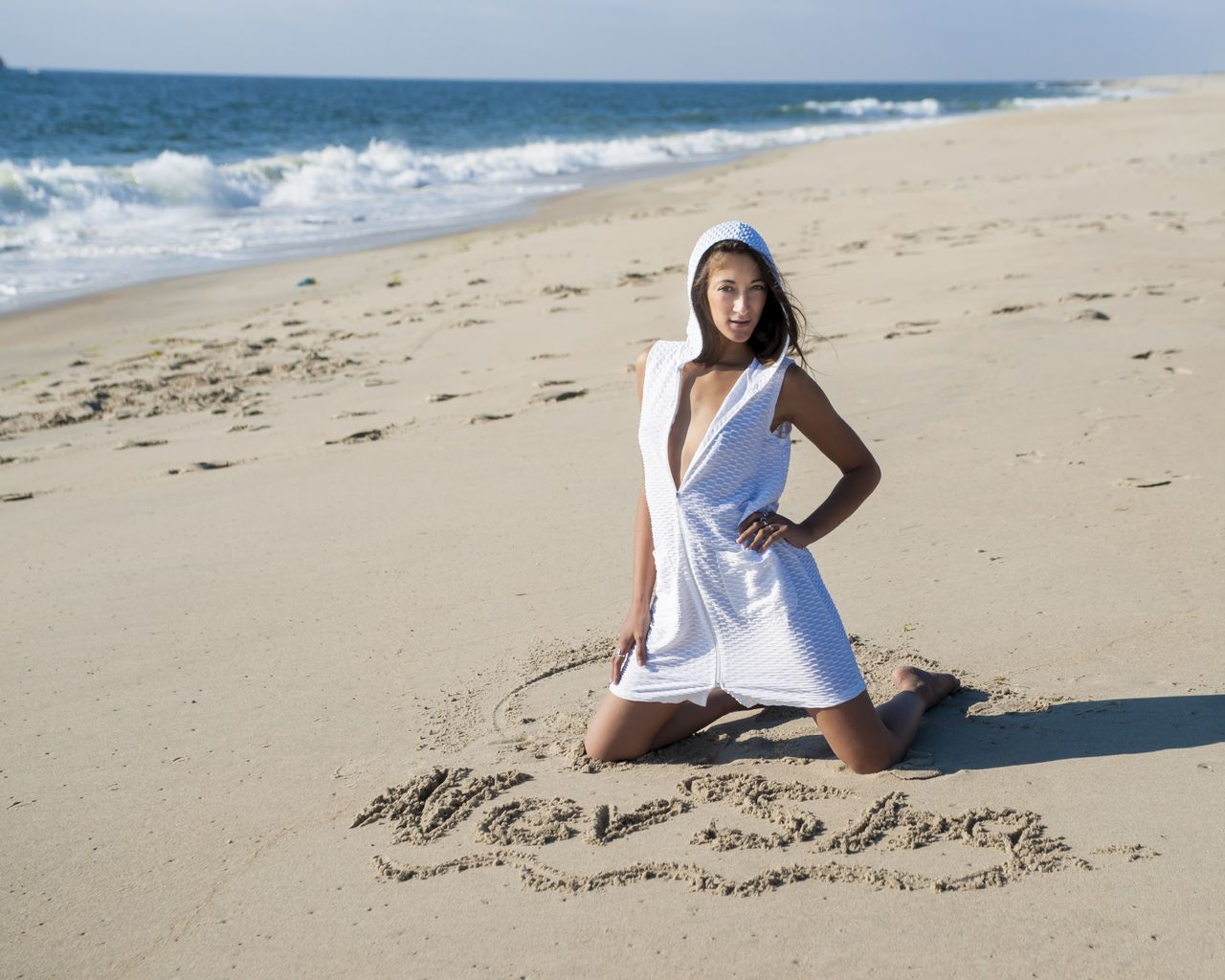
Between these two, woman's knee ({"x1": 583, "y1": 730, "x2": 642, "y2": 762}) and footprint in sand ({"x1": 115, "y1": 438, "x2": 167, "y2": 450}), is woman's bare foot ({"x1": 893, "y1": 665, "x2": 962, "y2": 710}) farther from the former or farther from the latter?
footprint in sand ({"x1": 115, "y1": 438, "x2": 167, "y2": 450})

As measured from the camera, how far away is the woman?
2699 millimetres

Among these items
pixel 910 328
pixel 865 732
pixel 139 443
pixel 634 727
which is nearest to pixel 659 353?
pixel 634 727

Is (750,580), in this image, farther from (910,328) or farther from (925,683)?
(910,328)

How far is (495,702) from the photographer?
10.4 ft

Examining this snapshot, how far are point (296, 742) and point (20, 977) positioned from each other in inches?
35.7

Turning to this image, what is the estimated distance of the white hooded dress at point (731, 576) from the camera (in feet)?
8.88

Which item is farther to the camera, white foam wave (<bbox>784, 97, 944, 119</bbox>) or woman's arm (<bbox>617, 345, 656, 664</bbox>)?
→ white foam wave (<bbox>784, 97, 944, 119</bbox>)

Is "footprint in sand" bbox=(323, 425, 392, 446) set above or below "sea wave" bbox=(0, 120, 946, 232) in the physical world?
below

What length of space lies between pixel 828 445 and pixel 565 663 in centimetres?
107

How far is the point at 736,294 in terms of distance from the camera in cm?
270

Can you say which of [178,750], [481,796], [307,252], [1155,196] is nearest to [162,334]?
[307,252]

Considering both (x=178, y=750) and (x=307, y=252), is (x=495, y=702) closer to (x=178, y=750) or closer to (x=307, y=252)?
(x=178, y=750)

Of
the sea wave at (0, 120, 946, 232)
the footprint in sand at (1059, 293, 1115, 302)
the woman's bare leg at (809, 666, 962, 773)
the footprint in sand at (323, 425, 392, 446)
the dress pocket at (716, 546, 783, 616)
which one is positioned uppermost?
the sea wave at (0, 120, 946, 232)

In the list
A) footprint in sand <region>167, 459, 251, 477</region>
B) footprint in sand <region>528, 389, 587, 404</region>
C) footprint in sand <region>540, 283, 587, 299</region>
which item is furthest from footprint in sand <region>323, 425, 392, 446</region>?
footprint in sand <region>540, 283, 587, 299</region>
